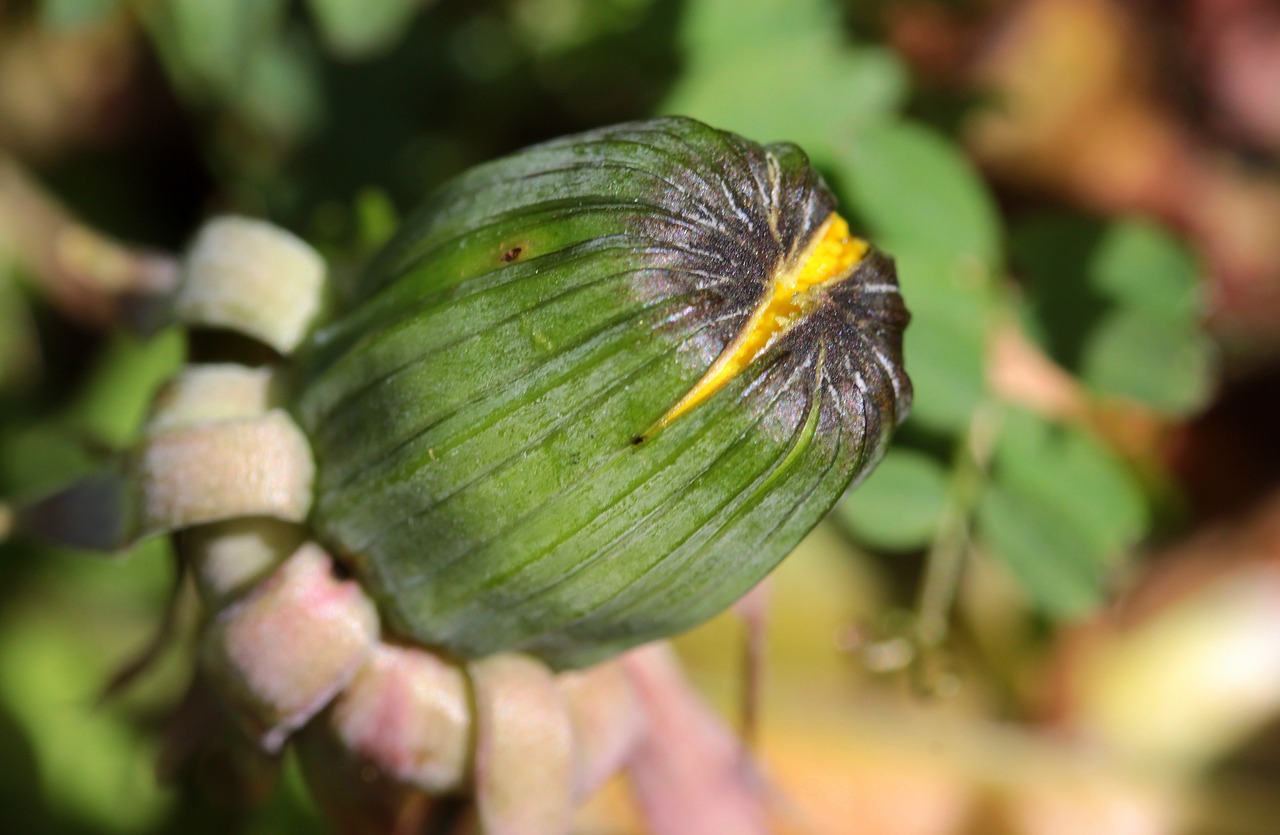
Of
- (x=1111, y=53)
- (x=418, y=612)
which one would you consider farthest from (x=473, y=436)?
(x=1111, y=53)

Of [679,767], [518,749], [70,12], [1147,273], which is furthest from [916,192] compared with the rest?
[70,12]

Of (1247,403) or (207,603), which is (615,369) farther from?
(1247,403)

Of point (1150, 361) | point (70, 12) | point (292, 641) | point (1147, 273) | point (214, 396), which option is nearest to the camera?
point (292, 641)

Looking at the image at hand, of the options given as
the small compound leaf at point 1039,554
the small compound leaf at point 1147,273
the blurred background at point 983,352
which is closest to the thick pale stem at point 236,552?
the blurred background at point 983,352

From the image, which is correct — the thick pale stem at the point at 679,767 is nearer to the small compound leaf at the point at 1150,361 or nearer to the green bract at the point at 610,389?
the green bract at the point at 610,389

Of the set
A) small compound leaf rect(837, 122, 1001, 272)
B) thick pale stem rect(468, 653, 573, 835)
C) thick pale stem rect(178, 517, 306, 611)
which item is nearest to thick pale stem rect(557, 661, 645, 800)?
thick pale stem rect(468, 653, 573, 835)

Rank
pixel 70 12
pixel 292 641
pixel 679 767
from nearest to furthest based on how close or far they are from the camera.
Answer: pixel 292 641 → pixel 679 767 → pixel 70 12

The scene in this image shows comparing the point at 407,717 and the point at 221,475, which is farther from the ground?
the point at 221,475

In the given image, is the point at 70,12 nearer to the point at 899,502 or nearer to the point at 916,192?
the point at 916,192
